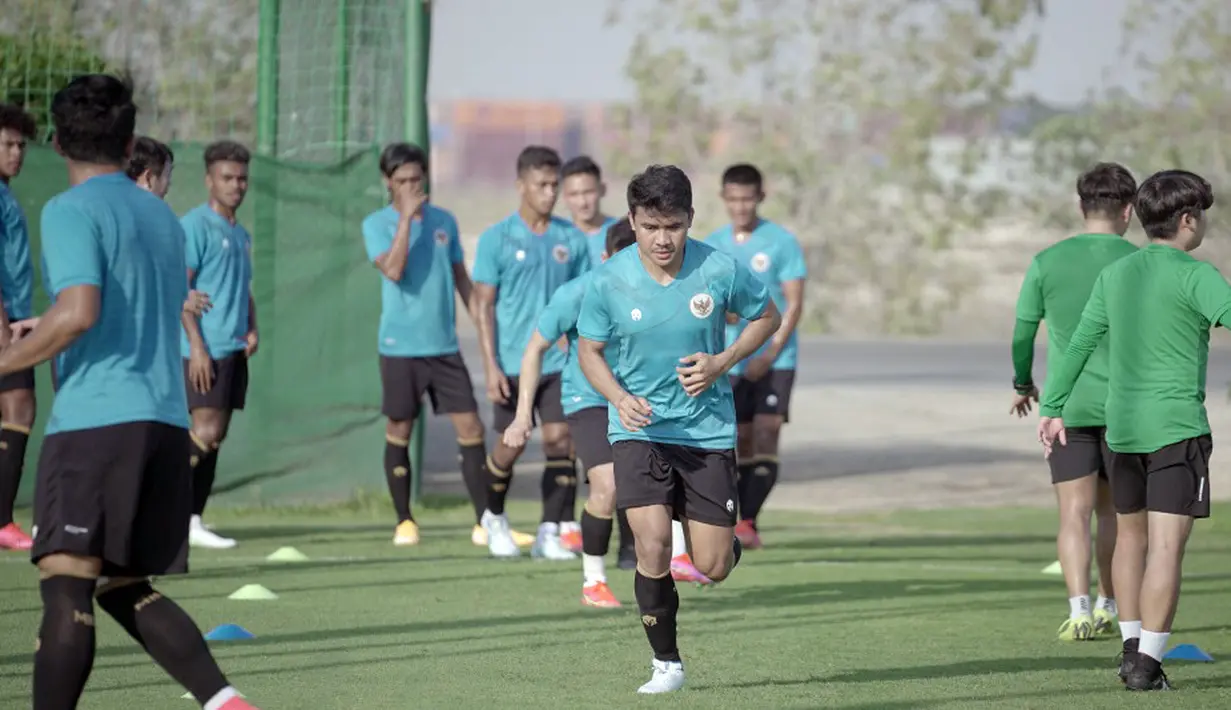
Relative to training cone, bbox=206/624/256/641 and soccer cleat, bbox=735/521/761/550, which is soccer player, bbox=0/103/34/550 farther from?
soccer cleat, bbox=735/521/761/550

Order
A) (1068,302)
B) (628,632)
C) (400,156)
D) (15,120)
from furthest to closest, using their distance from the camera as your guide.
A: (400,156) < (15,120) < (628,632) < (1068,302)

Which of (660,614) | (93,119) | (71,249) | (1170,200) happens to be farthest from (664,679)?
(93,119)

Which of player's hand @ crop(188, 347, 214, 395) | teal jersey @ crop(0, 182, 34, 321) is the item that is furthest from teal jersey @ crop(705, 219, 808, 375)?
teal jersey @ crop(0, 182, 34, 321)

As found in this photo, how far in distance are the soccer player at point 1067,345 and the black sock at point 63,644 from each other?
4.26 m

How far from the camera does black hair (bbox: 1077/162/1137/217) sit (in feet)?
28.0

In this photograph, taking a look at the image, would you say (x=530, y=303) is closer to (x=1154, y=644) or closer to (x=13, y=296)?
(x=13, y=296)

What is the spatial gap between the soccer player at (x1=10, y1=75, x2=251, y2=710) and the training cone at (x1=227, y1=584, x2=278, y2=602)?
3860 mm

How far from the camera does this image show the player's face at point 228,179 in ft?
38.1

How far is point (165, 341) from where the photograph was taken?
18.9 feet

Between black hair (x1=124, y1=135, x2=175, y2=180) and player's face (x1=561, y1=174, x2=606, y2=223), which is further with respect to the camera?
player's face (x1=561, y1=174, x2=606, y2=223)

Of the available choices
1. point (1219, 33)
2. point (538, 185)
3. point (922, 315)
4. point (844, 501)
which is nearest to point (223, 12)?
point (538, 185)

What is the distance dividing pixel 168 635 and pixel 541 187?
608 centimetres

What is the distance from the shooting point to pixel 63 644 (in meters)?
5.58

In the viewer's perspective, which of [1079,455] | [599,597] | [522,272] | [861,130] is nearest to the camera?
[1079,455]
